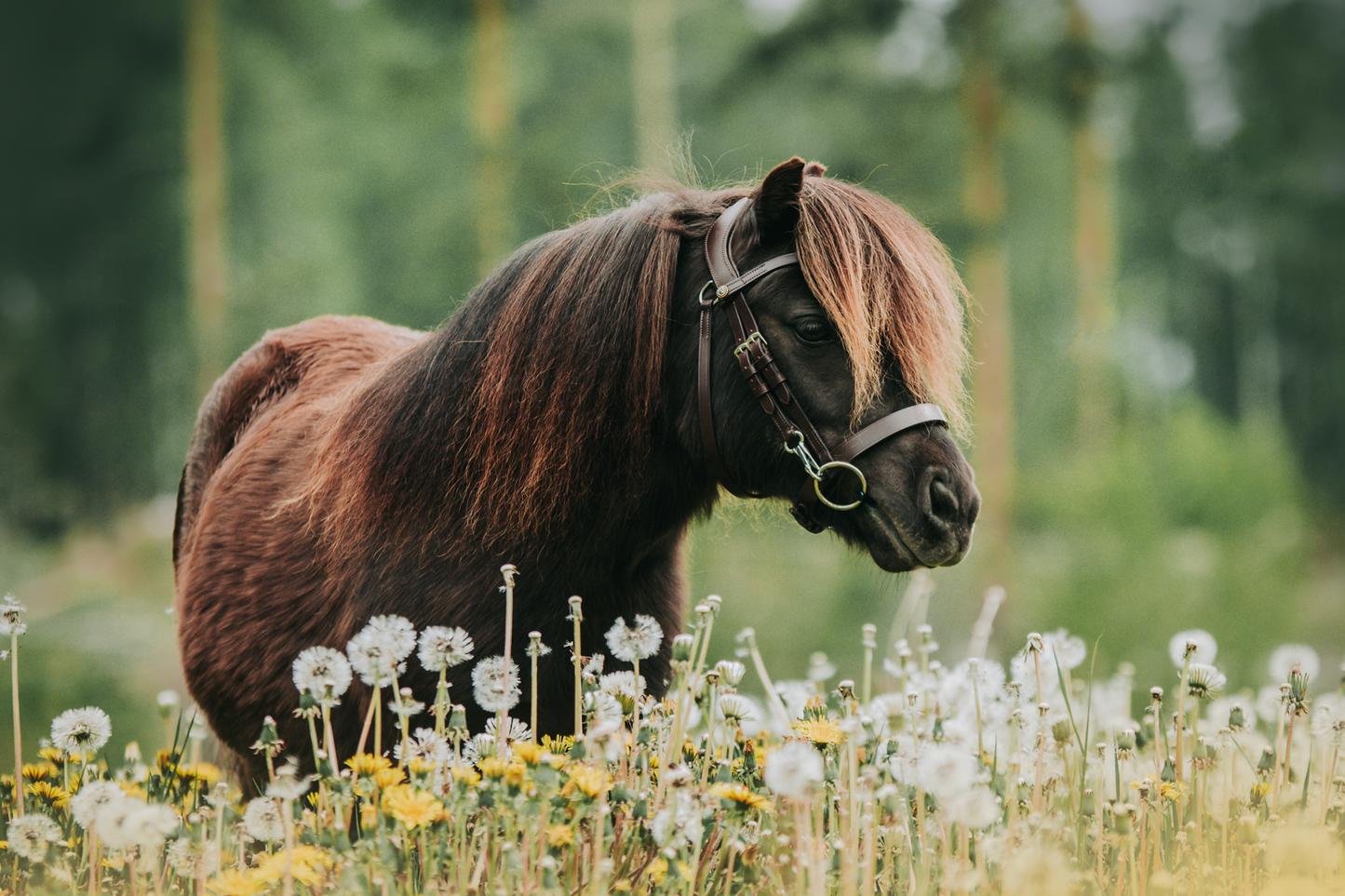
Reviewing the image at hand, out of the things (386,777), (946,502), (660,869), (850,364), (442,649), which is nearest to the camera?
(386,777)

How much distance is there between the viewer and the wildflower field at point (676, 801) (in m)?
1.83

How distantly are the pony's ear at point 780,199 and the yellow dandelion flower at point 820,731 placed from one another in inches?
55.0

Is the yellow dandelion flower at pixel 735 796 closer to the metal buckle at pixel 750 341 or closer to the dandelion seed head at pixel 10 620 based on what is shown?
the metal buckle at pixel 750 341

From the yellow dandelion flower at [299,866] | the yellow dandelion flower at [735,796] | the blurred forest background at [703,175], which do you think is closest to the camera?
the yellow dandelion flower at [299,866]

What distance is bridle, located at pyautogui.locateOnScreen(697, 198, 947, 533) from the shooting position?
2.63 meters

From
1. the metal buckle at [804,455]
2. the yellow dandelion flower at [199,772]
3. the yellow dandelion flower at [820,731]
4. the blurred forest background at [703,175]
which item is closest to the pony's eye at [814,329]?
the metal buckle at [804,455]

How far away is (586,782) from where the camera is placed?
1.86 metres

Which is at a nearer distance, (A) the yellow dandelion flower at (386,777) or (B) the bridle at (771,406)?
(A) the yellow dandelion flower at (386,777)

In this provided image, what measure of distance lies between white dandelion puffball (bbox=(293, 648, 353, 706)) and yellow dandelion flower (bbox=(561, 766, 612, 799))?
51 centimetres

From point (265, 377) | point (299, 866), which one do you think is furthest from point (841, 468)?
point (265, 377)

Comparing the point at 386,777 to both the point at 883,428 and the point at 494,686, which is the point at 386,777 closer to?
the point at 494,686

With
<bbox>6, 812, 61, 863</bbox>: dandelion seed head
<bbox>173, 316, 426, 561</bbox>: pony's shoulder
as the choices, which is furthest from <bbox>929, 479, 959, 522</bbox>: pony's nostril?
<bbox>173, 316, 426, 561</bbox>: pony's shoulder

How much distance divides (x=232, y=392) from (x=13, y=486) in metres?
17.4

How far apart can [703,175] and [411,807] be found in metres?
5.94
